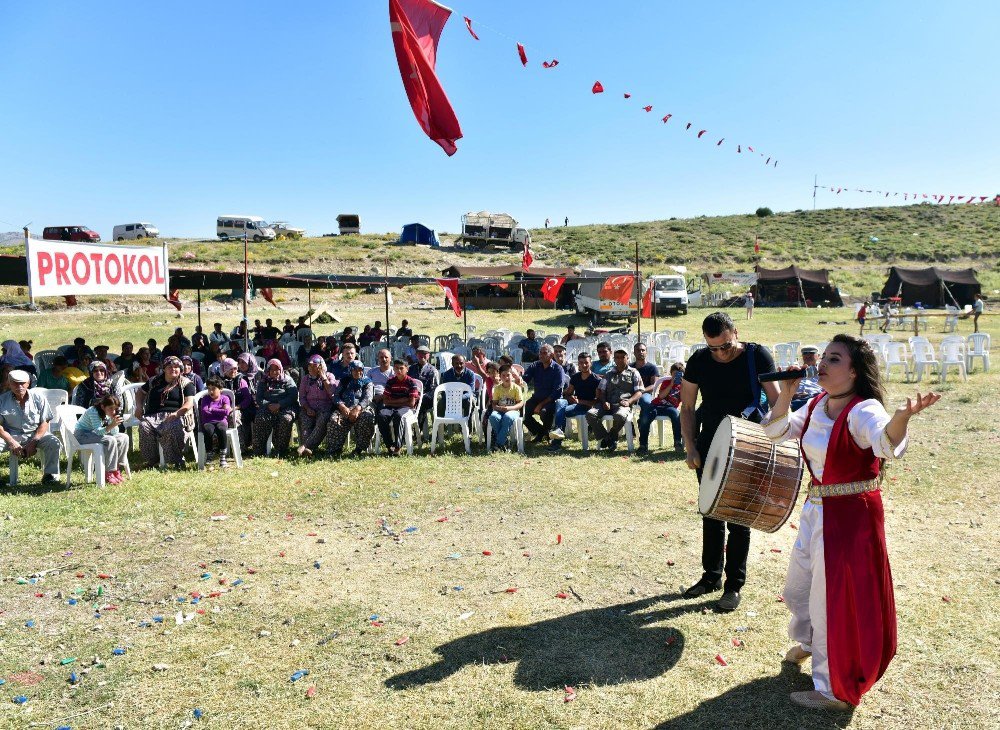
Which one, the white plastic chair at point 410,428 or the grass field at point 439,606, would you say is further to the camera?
the white plastic chair at point 410,428

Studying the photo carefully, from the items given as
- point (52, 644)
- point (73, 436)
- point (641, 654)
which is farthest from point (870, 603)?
point (73, 436)

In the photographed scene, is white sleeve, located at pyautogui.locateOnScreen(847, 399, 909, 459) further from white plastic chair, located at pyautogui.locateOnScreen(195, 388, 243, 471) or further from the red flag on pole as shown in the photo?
white plastic chair, located at pyautogui.locateOnScreen(195, 388, 243, 471)

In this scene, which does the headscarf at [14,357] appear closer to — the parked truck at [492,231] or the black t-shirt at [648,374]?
the black t-shirt at [648,374]

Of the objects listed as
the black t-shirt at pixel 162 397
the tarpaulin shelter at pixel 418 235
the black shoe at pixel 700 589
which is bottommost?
the black shoe at pixel 700 589

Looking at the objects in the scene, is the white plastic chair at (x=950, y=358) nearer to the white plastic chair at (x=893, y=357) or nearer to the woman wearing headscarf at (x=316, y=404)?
the white plastic chair at (x=893, y=357)

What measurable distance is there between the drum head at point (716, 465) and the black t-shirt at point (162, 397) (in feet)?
20.9

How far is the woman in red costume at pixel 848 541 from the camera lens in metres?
3.14

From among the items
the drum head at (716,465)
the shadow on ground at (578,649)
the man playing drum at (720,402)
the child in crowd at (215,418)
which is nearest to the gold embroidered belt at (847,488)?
the drum head at (716,465)

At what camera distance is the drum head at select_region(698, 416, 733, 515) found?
12.6 feet

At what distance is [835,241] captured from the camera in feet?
183

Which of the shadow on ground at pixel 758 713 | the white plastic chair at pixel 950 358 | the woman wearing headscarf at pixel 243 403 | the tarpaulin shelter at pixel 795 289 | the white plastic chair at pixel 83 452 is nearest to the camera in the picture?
the shadow on ground at pixel 758 713

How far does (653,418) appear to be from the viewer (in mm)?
9219

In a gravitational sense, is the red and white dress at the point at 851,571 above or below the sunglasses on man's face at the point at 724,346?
below

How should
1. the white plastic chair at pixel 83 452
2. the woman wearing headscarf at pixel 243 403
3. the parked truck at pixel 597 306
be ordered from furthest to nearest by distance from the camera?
the parked truck at pixel 597 306, the woman wearing headscarf at pixel 243 403, the white plastic chair at pixel 83 452
